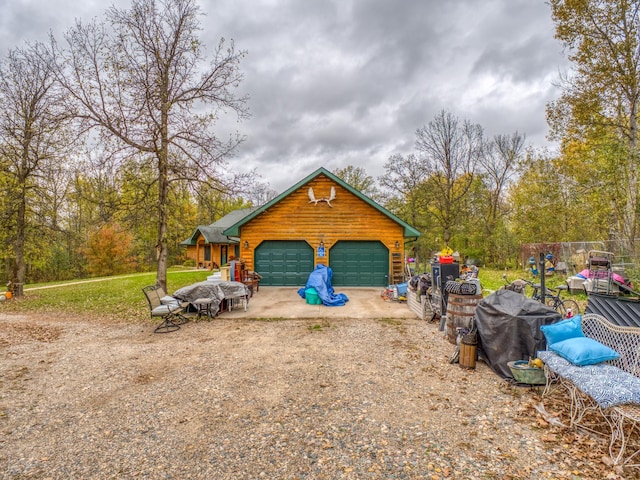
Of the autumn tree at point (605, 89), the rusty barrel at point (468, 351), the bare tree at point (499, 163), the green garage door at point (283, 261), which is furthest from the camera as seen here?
the bare tree at point (499, 163)

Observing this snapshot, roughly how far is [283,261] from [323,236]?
210 cm

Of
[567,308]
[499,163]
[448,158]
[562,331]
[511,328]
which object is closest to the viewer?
[562,331]

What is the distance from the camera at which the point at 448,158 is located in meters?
23.4

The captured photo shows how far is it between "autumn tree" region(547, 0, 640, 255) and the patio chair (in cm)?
1340

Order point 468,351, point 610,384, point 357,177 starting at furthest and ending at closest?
point 357,177, point 468,351, point 610,384

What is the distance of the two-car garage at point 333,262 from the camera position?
14391mm

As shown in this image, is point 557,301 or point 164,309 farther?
point 164,309

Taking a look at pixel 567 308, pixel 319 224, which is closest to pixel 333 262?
pixel 319 224

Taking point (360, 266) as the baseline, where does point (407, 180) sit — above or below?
above

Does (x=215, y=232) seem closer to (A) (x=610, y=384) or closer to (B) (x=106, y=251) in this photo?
(B) (x=106, y=251)

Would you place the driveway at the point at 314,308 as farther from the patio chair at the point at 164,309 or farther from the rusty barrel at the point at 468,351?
the rusty barrel at the point at 468,351

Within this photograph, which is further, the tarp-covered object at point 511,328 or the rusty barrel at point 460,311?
the rusty barrel at point 460,311

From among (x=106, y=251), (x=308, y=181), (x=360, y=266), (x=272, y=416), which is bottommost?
(x=272, y=416)

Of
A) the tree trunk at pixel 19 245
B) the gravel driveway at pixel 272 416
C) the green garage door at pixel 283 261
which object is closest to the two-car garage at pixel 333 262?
the green garage door at pixel 283 261
